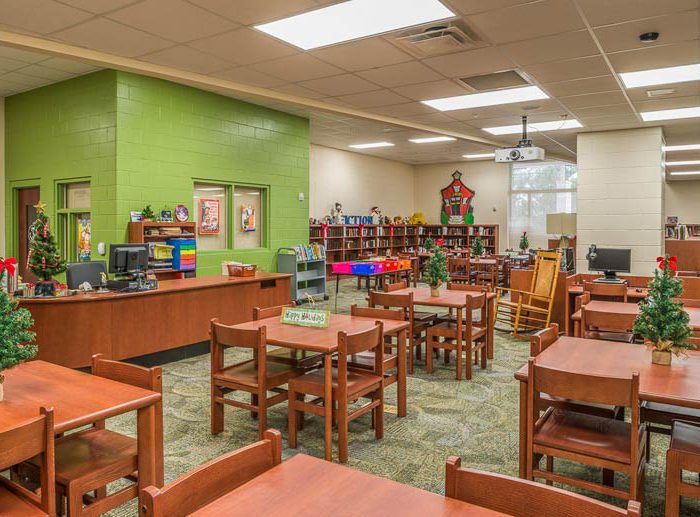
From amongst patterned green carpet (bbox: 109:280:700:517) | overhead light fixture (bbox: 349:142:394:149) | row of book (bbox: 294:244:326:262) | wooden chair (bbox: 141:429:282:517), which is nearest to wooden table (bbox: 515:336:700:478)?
patterned green carpet (bbox: 109:280:700:517)

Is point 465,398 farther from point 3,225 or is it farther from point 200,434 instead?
point 3,225

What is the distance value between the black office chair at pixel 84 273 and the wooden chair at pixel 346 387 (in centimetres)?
296

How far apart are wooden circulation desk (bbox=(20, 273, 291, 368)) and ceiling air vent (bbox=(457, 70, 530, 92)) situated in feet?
11.3

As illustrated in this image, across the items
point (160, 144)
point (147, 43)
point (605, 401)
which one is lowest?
point (605, 401)

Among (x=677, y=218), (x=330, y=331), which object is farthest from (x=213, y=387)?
(x=677, y=218)

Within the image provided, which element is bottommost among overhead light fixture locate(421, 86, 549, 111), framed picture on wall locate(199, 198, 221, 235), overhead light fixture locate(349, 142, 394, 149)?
framed picture on wall locate(199, 198, 221, 235)

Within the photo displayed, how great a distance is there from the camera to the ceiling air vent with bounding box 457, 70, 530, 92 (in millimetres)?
5989

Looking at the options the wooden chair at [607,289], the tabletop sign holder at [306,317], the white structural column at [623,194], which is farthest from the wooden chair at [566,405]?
the white structural column at [623,194]

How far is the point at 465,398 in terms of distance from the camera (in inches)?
174

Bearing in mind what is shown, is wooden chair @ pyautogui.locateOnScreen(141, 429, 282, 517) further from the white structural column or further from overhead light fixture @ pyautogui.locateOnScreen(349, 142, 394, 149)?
overhead light fixture @ pyautogui.locateOnScreen(349, 142, 394, 149)

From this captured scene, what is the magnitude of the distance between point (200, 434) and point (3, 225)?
6.36 metres

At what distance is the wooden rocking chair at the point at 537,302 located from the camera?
6801 millimetres

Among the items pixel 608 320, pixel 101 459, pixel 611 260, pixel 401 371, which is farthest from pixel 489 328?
pixel 101 459

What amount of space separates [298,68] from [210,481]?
16.9 feet
